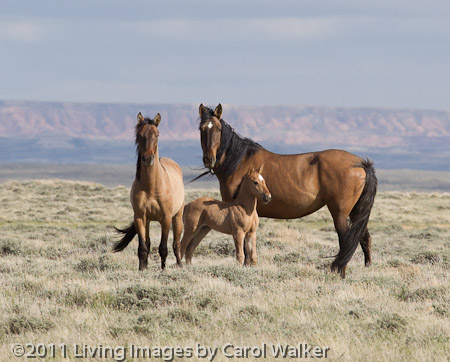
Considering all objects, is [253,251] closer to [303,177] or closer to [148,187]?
[303,177]

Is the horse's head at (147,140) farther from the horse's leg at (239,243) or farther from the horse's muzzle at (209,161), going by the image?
the horse's leg at (239,243)

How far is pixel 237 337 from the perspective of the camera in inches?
298

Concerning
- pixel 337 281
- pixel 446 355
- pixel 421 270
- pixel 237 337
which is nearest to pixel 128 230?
pixel 337 281

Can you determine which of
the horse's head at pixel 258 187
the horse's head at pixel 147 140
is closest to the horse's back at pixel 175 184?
the horse's head at pixel 147 140

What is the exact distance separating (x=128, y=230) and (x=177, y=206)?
113 centimetres

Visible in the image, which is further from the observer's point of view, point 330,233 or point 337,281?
point 330,233

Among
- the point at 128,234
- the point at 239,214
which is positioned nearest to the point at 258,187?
the point at 239,214

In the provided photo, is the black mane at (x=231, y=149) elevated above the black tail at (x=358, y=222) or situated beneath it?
elevated above

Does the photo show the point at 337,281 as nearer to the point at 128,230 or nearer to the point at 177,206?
the point at 177,206

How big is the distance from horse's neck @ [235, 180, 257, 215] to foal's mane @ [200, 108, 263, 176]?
37cm

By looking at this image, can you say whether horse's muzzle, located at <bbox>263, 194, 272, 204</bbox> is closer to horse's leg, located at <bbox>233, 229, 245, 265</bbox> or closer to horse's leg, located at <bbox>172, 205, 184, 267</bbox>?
horse's leg, located at <bbox>233, 229, 245, 265</bbox>

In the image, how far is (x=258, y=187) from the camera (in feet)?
39.0

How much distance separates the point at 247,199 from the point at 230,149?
0.85 m

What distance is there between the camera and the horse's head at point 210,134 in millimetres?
11883
